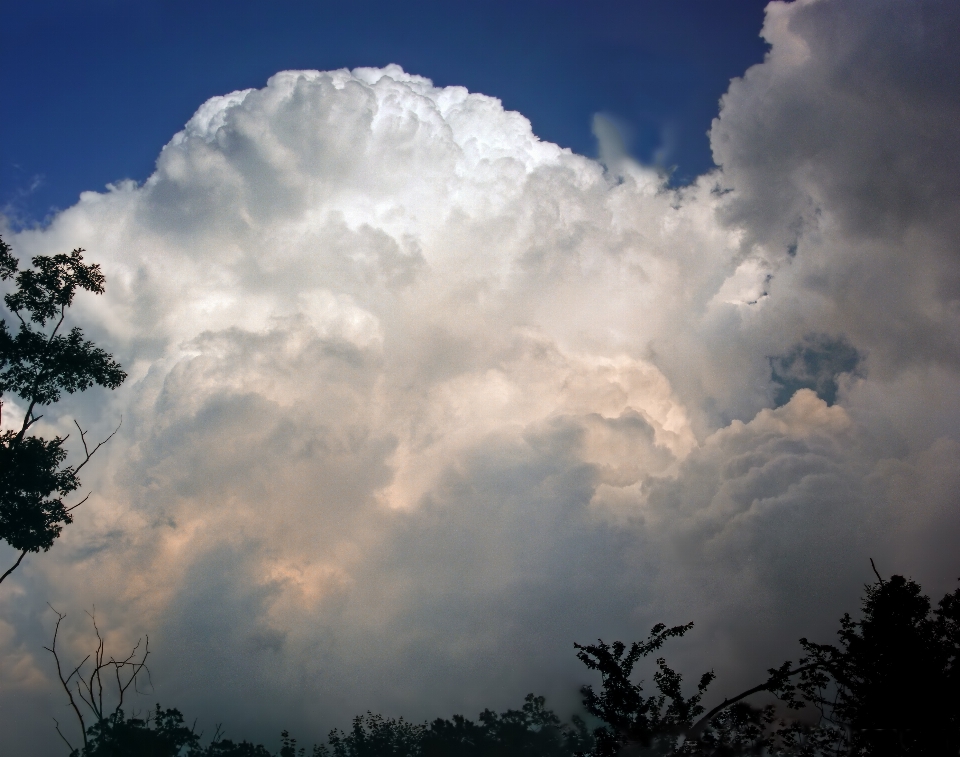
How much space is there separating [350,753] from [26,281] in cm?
7742

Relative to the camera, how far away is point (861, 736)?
18.4 meters

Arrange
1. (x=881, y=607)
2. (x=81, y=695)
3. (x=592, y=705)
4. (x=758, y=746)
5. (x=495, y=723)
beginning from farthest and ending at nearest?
(x=495, y=723), (x=592, y=705), (x=881, y=607), (x=758, y=746), (x=81, y=695)

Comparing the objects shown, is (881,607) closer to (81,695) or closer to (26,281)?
(81,695)

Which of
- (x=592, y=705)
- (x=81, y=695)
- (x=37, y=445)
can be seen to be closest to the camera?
(x=81, y=695)

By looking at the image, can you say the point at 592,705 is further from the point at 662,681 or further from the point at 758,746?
the point at 758,746

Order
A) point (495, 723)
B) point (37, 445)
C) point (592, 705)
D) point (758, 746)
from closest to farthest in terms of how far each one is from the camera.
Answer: point (37, 445)
point (758, 746)
point (592, 705)
point (495, 723)

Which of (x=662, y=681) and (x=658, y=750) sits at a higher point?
(x=662, y=681)

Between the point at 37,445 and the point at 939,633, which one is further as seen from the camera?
the point at 939,633

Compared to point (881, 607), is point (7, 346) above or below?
above

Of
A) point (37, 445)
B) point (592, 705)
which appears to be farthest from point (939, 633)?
point (37, 445)

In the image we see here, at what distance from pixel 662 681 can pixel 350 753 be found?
6830 cm

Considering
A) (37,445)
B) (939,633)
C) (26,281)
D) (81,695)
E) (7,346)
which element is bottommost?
(939,633)

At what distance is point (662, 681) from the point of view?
23.9 meters

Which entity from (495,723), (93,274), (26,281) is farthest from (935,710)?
(495,723)
